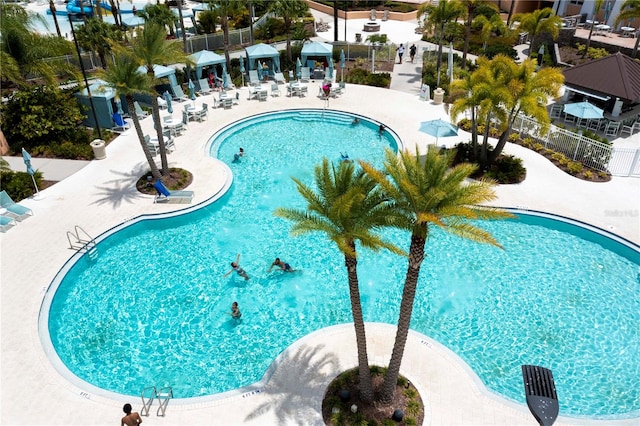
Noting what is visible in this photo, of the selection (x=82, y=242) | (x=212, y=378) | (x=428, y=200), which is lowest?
(x=212, y=378)

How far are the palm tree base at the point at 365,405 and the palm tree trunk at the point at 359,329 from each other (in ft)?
0.94

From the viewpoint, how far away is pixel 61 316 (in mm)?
15125

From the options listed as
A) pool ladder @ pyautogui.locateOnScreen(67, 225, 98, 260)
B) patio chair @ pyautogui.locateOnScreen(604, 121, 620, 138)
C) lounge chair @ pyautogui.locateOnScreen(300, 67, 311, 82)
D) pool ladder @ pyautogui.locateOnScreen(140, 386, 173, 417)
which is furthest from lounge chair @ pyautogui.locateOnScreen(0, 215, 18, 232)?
patio chair @ pyautogui.locateOnScreen(604, 121, 620, 138)

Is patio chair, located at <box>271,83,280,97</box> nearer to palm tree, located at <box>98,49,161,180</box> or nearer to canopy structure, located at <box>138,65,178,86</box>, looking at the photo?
canopy structure, located at <box>138,65,178,86</box>

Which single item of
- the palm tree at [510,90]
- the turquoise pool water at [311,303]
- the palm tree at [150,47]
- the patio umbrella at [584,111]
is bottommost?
the turquoise pool water at [311,303]

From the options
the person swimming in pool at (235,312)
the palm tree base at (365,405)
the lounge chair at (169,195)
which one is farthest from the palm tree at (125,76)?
the palm tree base at (365,405)

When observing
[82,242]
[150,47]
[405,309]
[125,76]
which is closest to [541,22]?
[150,47]

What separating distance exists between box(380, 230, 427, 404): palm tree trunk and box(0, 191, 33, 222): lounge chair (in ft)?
53.3

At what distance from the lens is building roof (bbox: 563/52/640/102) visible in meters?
24.6

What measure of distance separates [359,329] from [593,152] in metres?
17.6

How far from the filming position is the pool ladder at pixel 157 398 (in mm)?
11609

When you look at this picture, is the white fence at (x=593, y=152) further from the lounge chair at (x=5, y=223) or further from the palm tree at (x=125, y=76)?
the lounge chair at (x=5, y=223)

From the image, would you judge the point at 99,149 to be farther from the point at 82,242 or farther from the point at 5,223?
the point at 82,242

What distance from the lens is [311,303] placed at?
15.6 metres
